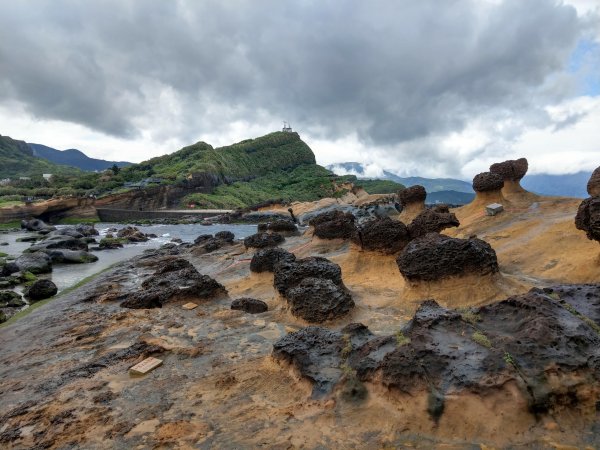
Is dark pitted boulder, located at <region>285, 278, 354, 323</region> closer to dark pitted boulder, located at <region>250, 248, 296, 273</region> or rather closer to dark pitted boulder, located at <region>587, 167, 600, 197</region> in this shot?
dark pitted boulder, located at <region>250, 248, 296, 273</region>

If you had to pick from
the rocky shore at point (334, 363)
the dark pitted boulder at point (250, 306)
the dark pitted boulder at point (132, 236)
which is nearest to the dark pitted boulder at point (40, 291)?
the rocky shore at point (334, 363)

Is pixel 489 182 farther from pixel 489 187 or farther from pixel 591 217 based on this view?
pixel 591 217

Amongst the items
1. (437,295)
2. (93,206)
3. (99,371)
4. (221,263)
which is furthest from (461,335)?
(93,206)

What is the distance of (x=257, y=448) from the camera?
4.68 meters

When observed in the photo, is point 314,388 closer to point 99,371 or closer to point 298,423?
point 298,423

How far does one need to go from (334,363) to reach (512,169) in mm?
22947

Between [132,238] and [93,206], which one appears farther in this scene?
[93,206]

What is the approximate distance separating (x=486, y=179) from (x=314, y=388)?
66.5ft

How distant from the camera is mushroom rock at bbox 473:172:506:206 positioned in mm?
22484

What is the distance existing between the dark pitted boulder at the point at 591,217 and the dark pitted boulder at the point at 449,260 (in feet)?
Answer: 8.38

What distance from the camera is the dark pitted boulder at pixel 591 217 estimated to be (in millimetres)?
10383

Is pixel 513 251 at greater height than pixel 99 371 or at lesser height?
greater

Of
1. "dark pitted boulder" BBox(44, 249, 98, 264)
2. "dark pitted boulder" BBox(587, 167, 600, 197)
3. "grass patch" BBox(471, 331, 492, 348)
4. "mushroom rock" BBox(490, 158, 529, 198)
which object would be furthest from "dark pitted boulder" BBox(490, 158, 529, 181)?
"dark pitted boulder" BBox(44, 249, 98, 264)

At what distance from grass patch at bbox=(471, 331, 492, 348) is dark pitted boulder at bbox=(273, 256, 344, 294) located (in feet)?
21.8
